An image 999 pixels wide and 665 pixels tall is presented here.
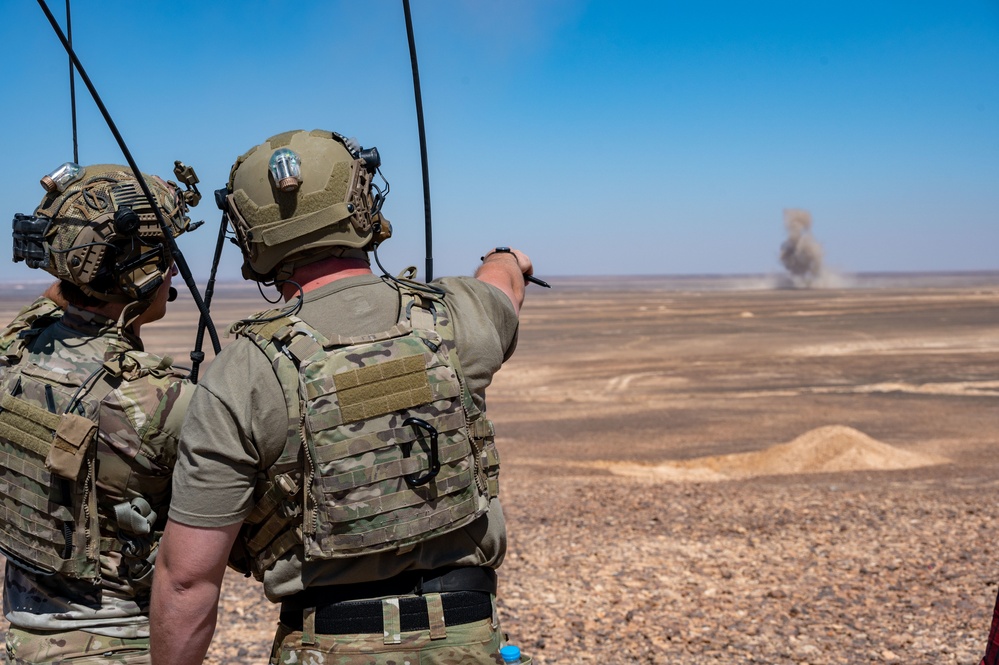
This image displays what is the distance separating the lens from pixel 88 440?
2527 millimetres

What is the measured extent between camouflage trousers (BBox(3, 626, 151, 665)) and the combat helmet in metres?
1.02

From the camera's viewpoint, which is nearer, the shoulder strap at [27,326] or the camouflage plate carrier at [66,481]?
the camouflage plate carrier at [66,481]

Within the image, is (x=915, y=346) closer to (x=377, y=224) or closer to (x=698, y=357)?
(x=698, y=357)

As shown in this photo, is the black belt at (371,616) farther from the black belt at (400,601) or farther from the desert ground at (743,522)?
the desert ground at (743,522)

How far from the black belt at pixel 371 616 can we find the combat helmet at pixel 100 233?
1.23m

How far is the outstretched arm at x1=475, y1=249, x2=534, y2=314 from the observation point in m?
2.62

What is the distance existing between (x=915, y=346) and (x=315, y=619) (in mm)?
32973

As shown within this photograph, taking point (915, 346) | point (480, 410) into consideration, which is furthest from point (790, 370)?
point (480, 410)

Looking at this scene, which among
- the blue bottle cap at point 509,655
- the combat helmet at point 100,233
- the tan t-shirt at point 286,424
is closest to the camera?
the tan t-shirt at point 286,424

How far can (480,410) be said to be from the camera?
2412 mm

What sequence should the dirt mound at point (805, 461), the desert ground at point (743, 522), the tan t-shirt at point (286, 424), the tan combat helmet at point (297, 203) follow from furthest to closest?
the dirt mound at point (805, 461) → the desert ground at point (743, 522) → the tan combat helmet at point (297, 203) → the tan t-shirt at point (286, 424)

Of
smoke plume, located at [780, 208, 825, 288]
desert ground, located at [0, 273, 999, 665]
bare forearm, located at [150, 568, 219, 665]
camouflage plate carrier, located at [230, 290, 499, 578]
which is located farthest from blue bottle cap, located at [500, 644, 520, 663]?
smoke plume, located at [780, 208, 825, 288]

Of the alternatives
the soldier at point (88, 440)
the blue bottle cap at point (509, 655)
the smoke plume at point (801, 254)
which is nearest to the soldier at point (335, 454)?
the blue bottle cap at point (509, 655)

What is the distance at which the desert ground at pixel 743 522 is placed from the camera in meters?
5.72
